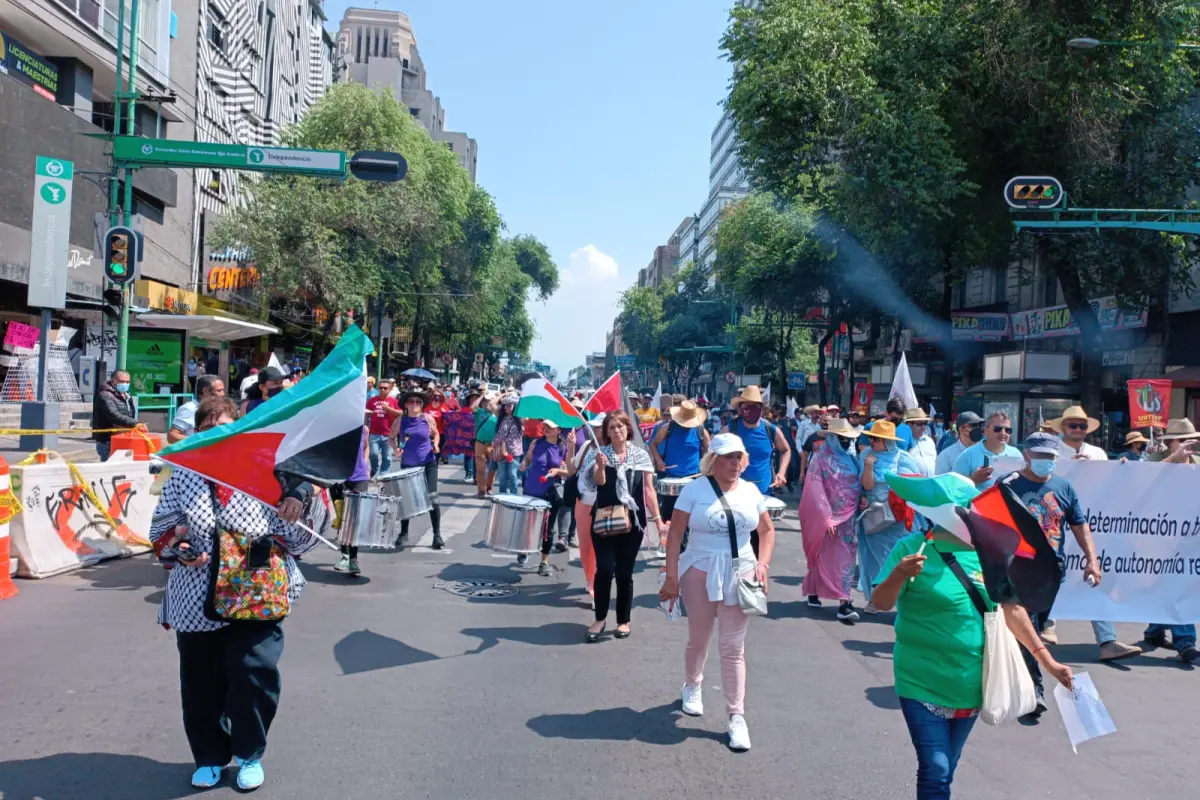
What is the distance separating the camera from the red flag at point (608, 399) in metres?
9.14

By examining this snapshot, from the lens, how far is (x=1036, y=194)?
15.2 meters

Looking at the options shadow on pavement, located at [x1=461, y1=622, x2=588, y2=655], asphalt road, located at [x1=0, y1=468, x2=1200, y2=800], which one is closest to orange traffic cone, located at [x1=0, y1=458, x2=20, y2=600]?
asphalt road, located at [x1=0, y1=468, x2=1200, y2=800]

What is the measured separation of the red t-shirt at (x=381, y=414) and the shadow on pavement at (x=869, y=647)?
307 inches

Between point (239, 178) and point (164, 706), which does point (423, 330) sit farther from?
point (164, 706)

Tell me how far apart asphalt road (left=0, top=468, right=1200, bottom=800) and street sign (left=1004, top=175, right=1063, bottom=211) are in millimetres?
8647

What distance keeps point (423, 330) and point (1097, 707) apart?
55623mm

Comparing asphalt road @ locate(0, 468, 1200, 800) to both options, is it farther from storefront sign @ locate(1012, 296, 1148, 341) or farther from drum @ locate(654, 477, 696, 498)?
storefront sign @ locate(1012, 296, 1148, 341)

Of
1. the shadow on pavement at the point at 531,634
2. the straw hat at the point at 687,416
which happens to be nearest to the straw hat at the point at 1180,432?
the straw hat at the point at 687,416

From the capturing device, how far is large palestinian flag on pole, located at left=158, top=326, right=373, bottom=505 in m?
4.40

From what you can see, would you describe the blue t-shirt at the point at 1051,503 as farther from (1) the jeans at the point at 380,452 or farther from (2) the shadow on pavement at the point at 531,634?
(1) the jeans at the point at 380,452

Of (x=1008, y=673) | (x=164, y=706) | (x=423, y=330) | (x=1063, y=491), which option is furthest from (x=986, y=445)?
(x=423, y=330)

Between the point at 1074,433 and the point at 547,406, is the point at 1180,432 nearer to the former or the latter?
the point at 1074,433

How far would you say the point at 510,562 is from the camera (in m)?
10.8

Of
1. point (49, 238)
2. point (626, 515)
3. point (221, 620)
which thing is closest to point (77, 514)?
point (626, 515)
